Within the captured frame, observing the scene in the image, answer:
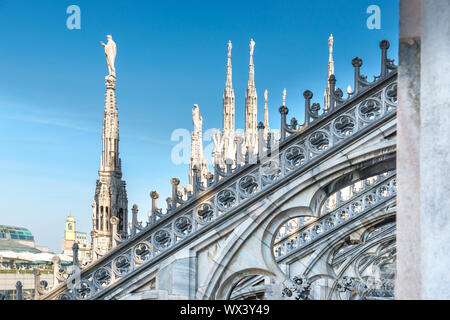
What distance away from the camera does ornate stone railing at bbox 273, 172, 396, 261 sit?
13638mm

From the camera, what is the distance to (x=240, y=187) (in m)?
7.84

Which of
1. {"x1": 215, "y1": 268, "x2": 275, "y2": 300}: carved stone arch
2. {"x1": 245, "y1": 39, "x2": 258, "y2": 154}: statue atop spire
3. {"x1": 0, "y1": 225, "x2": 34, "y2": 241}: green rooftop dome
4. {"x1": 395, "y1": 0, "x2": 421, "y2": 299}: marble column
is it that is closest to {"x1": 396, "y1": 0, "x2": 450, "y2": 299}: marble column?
{"x1": 395, "y1": 0, "x2": 421, "y2": 299}: marble column

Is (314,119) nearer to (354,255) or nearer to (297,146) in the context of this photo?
(297,146)

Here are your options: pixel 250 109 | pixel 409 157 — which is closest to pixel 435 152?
pixel 409 157

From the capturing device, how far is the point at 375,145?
7.39 metres

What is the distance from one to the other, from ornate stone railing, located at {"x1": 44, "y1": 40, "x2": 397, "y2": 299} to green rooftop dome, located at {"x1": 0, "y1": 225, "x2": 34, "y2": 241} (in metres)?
14.6

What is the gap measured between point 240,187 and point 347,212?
8409mm

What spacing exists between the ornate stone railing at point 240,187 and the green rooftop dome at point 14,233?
14592 millimetres

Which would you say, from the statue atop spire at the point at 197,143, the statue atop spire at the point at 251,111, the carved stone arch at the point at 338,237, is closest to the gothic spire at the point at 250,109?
the statue atop spire at the point at 251,111

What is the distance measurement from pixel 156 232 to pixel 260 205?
4.67 feet

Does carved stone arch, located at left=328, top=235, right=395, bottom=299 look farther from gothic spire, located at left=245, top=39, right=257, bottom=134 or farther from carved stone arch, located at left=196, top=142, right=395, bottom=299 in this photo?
gothic spire, located at left=245, top=39, right=257, bottom=134

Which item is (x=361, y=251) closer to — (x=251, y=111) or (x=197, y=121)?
(x=197, y=121)
